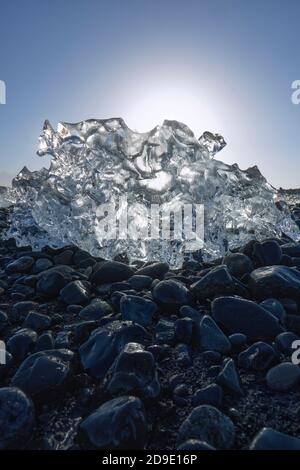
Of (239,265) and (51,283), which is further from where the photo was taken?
(239,265)

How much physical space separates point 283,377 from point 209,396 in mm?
381

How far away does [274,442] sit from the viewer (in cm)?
128

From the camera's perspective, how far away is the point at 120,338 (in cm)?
200

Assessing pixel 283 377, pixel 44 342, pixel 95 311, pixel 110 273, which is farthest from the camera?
pixel 110 273

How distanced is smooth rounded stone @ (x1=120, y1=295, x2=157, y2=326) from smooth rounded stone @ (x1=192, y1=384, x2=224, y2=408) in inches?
29.6

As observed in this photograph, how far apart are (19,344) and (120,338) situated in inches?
23.1

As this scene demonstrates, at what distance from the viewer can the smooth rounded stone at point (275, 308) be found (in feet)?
7.46

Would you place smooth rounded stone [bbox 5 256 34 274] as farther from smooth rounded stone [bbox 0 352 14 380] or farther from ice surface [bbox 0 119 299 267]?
smooth rounded stone [bbox 0 352 14 380]

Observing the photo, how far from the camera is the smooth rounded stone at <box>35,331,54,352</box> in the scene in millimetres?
2050

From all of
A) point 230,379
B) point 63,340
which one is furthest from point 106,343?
point 230,379

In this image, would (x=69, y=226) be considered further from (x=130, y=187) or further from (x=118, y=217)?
(x=130, y=187)

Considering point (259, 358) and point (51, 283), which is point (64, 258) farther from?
point (259, 358)

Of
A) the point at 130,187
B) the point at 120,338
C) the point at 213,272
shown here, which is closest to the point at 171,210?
the point at 130,187
